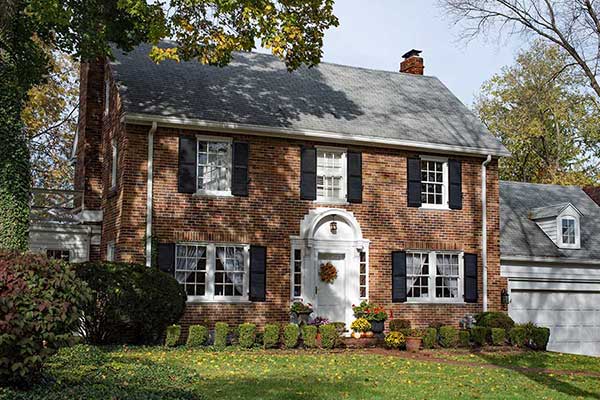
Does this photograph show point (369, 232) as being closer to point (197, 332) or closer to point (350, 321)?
point (350, 321)

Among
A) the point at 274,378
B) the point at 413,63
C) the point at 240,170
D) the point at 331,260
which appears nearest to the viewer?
the point at 274,378

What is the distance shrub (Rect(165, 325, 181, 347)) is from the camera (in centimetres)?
1644

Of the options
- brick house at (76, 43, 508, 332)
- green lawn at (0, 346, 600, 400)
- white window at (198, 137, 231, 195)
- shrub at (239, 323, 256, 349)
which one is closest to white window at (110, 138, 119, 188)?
brick house at (76, 43, 508, 332)

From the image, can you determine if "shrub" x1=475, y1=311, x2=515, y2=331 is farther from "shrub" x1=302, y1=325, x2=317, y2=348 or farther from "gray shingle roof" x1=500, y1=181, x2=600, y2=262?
"shrub" x1=302, y1=325, x2=317, y2=348

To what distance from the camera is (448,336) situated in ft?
63.2

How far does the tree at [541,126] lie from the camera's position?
133 ft

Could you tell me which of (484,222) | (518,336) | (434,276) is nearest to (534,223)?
(484,222)

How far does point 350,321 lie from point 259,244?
130 inches

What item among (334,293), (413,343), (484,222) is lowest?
(413,343)

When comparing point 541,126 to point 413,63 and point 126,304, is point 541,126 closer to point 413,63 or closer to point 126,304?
point 413,63

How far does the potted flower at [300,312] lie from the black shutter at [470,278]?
17.0ft

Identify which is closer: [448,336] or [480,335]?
[448,336]

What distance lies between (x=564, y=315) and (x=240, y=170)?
38.8ft

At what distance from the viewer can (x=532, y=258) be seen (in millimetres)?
22906
